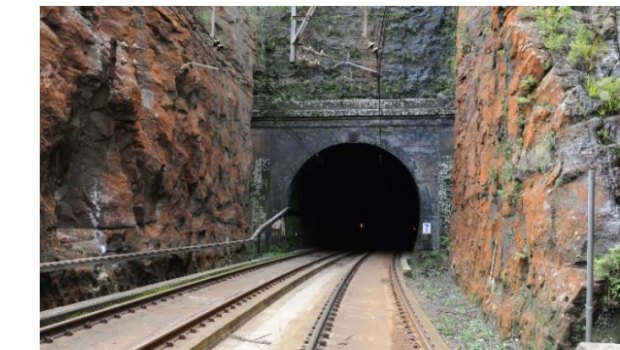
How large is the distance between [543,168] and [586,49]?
1477mm

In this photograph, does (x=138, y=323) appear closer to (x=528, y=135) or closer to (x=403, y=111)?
(x=528, y=135)

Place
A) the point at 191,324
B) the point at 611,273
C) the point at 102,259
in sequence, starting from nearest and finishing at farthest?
the point at 611,273 < the point at 191,324 < the point at 102,259

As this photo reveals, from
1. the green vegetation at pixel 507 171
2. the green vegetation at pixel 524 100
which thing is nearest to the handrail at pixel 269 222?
the green vegetation at pixel 507 171

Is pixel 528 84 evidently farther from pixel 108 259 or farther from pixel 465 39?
pixel 465 39

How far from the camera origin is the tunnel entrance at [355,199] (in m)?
23.2

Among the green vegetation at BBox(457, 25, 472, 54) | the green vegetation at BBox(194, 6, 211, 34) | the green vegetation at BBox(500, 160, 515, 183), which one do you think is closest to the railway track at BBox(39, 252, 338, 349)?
the green vegetation at BBox(500, 160, 515, 183)

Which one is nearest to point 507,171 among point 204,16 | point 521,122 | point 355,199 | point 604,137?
point 521,122

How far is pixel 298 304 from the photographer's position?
894 centimetres

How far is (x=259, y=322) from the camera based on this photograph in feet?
23.9

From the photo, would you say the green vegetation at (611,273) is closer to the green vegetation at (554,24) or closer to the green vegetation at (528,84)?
the green vegetation at (528,84)

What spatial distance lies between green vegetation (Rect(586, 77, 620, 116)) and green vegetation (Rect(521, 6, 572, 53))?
861 mm

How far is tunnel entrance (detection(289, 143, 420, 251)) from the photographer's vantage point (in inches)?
912

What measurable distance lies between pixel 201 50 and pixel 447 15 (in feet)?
36.1

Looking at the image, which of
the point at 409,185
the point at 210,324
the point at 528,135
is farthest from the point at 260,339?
the point at 409,185
